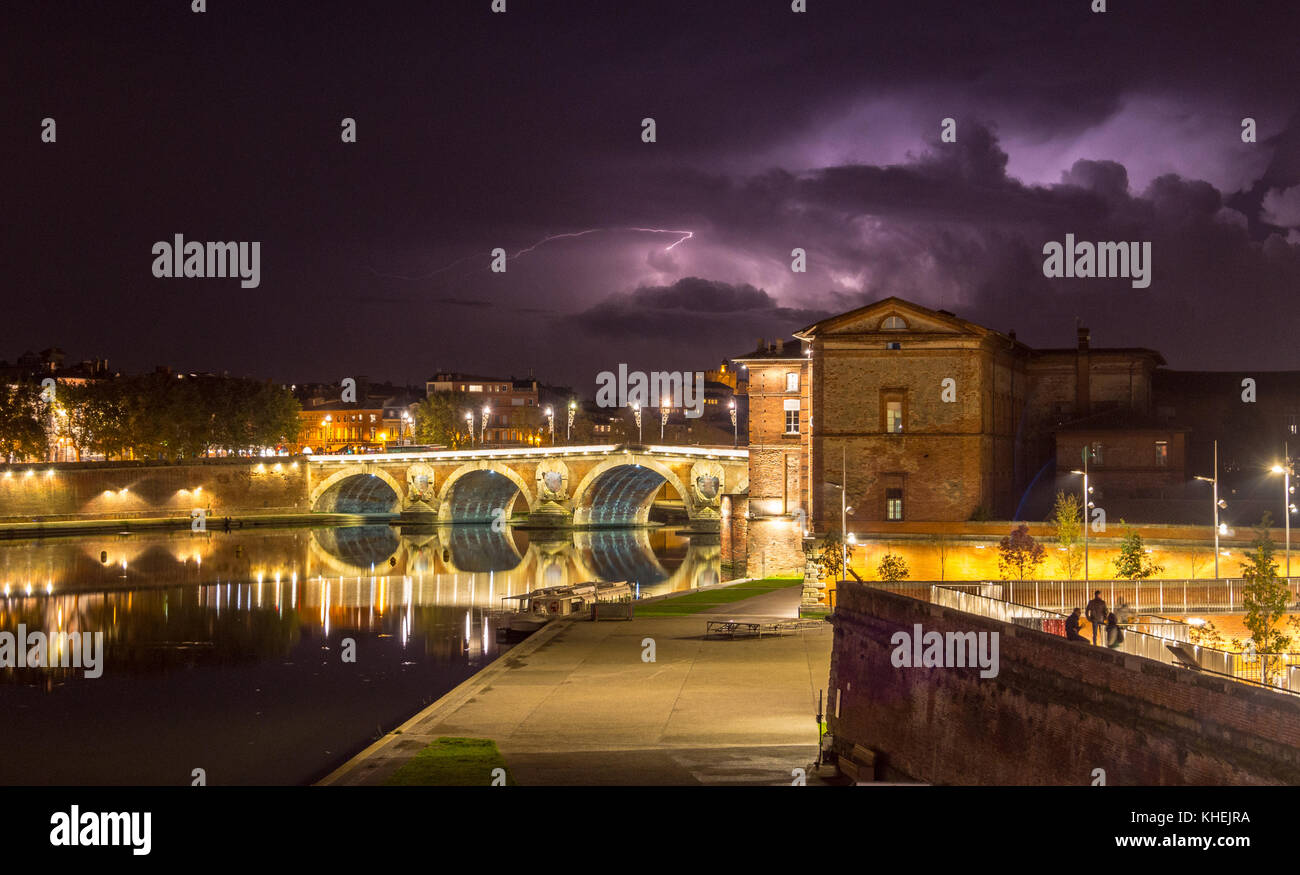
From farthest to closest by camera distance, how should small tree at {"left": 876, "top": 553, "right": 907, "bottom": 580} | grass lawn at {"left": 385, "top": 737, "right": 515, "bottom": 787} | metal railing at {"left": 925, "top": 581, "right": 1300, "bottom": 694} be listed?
small tree at {"left": 876, "top": 553, "right": 907, "bottom": 580}
grass lawn at {"left": 385, "top": 737, "right": 515, "bottom": 787}
metal railing at {"left": 925, "top": 581, "right": 1300, "bottom": 694}

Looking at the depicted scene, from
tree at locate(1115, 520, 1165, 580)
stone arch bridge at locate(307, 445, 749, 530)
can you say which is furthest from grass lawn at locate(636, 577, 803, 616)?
stone arch bridge at locate(307, 445, 749, 530)

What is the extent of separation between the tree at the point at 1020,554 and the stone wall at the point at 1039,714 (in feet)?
58.6

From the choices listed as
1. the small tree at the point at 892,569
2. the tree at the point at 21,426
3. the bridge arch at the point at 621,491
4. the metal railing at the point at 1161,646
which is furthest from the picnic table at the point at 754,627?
the tree at the point at 21,426

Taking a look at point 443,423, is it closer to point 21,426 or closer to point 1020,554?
point 21,426

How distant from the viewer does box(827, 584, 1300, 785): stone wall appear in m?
15.7

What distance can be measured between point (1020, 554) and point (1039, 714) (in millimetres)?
27522

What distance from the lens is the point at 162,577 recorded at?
73500 mm

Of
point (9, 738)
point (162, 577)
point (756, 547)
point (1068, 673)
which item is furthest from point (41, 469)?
point (1068, 673)

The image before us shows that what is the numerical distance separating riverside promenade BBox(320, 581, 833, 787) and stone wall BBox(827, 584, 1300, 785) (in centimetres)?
183

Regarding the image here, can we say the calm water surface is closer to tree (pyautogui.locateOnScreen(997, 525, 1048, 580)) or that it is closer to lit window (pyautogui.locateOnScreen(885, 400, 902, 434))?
lit window (pyautogui.locateOnScreen(885, 400, 902, 434))

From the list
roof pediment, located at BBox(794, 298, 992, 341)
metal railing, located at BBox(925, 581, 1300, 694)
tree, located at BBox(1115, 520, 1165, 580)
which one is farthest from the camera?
roof pediment, located at BBox(794, 298, 992, 341)

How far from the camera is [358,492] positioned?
131 metres
